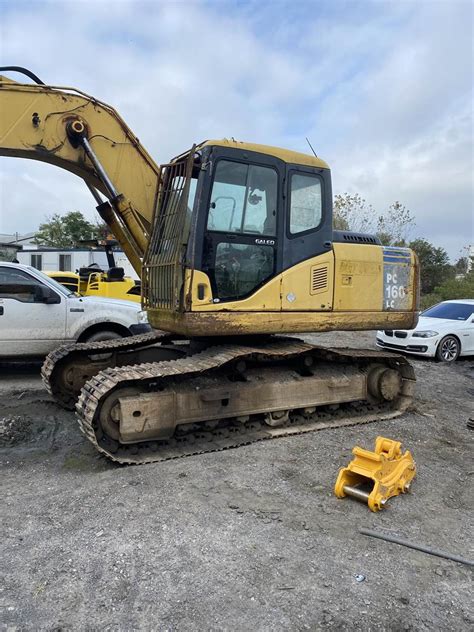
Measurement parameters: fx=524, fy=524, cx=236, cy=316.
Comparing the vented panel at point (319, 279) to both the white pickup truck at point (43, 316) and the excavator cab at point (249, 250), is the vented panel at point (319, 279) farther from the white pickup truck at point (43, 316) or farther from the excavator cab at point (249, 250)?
the white pickup truck at point (43, 316)

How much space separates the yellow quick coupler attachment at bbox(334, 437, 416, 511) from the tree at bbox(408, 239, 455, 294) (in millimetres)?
26877

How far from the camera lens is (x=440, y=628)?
2676 millimetres

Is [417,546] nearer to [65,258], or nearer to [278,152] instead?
[278,152]

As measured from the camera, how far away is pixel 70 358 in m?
6.48

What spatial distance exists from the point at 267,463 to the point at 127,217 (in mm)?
3728

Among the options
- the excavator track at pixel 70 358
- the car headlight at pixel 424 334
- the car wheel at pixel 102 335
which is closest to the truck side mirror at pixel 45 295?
the car wheel at pixel 102 335

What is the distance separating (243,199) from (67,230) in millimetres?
40617

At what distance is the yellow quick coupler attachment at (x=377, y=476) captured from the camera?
4012 millimetres

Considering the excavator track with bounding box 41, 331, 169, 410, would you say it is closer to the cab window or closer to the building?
the cab window

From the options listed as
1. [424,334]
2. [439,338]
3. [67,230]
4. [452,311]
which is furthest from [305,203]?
[67,230]

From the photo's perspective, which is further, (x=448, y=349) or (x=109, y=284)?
(x=109, y=284)

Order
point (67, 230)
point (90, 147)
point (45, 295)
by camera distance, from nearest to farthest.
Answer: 1. point (90, 147)
2. point (45, 295)
3. point (67, 230)

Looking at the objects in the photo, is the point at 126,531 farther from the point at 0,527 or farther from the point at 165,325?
the point at 165,325

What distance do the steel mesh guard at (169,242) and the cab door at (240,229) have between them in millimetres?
266
